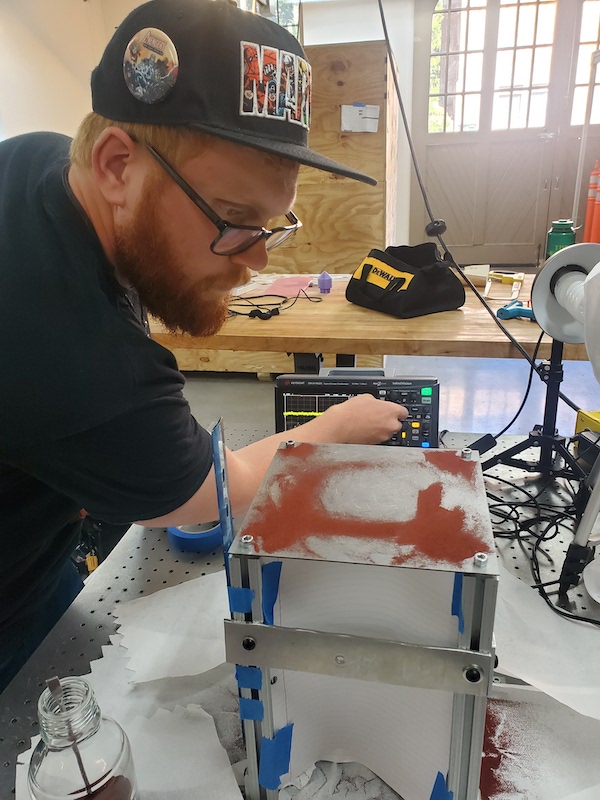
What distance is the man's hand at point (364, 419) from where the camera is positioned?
2.54 feet

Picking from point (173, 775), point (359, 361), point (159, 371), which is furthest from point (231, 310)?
point (359, 361)

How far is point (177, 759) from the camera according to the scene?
53 cm

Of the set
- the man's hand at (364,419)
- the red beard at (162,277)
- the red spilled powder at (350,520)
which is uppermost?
the red beard at (162,277)

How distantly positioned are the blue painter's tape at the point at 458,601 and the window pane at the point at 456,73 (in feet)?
17.1

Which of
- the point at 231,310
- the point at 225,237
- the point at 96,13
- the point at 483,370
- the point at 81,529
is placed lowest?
the point at 483,370

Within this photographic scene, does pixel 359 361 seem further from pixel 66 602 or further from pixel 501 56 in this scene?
pixel 501 56

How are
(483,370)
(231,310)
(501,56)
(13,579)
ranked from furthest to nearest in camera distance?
(501,56) → (483,370) → (231,310) → (13,579)

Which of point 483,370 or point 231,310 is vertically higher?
point 231,310

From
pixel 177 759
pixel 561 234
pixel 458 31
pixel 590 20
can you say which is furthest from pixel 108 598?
pixel 590 20

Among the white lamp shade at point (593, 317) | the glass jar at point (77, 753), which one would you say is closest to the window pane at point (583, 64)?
the white lamp shade at point (593, 317)

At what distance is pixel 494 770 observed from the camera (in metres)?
0.51

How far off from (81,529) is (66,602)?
0.16 metres

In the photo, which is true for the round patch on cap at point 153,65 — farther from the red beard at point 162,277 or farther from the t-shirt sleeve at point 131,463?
the t-shirt sleeve at point 131,463

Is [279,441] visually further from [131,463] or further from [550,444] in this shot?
[550,444]
